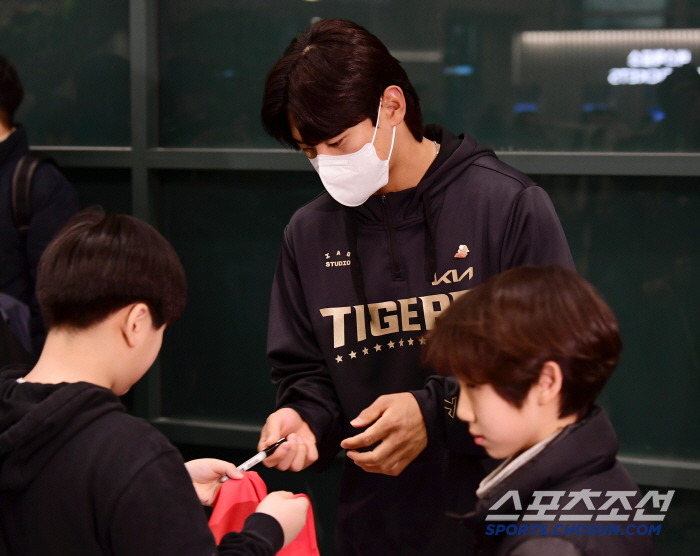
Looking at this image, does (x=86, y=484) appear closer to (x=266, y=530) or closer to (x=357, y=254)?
(x=266, y=530)

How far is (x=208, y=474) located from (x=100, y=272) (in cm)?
54

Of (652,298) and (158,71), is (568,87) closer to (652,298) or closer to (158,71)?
(652,298)

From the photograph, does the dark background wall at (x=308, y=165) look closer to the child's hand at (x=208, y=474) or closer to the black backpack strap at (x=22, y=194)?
the black backpack strap at (x=22, y=194)

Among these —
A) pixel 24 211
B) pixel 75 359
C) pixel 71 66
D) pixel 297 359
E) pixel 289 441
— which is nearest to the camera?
pixel 75 359

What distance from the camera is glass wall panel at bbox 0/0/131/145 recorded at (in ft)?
11.0

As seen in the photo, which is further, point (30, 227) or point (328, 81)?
point (30, 227)

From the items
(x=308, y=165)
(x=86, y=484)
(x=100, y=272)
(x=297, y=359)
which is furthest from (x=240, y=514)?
(x=308, y=165)

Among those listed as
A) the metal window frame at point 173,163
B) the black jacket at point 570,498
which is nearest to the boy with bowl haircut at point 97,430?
the black jacket at point 570,498

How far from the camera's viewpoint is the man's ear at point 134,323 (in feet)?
4.26

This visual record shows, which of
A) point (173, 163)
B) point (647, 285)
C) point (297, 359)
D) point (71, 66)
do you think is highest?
point (71, 66)

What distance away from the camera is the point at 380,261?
182 cm

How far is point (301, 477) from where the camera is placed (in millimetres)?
3256

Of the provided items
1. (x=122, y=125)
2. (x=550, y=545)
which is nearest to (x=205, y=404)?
(x=122, y=125)

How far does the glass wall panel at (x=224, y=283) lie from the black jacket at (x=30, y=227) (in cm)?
54
